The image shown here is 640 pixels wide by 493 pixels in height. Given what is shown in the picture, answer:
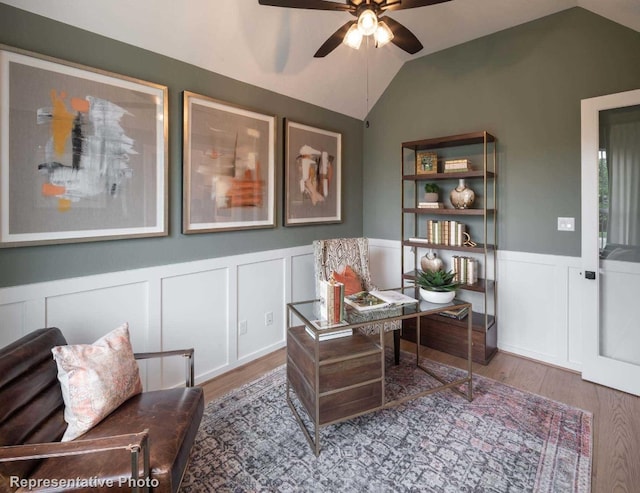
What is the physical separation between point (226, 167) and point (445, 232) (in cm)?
218

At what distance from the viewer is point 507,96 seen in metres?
3.04

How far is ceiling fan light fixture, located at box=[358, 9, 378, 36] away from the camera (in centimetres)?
181

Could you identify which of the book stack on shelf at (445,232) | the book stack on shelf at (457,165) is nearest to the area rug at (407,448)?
the book stack on shelf at (445,232)

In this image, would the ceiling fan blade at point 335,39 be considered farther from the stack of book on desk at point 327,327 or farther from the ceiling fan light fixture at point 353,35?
the stack of book on desk at point 327,327

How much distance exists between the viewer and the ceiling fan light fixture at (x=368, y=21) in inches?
71.2

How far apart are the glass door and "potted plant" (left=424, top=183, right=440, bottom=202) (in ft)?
3.87

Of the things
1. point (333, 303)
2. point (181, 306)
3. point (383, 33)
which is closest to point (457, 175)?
point (383, 33)

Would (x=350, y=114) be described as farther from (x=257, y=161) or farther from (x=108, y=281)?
(x=108, y=281)

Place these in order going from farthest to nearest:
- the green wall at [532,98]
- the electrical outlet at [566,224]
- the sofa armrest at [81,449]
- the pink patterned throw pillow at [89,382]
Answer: the electrical outlet at [566,224]
the green wall at [532,98]
the pink patterned throw pillow at [89,382]
the sofa armrest at [81,449]

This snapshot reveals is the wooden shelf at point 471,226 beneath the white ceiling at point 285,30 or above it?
beneath

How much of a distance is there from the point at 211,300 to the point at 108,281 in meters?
0.77

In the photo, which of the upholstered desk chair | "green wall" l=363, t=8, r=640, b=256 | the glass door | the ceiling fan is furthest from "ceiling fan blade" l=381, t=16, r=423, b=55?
the upholstered desk chair

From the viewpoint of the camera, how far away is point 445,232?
326cm

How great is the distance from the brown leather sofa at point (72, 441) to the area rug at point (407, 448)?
17.3 inches
